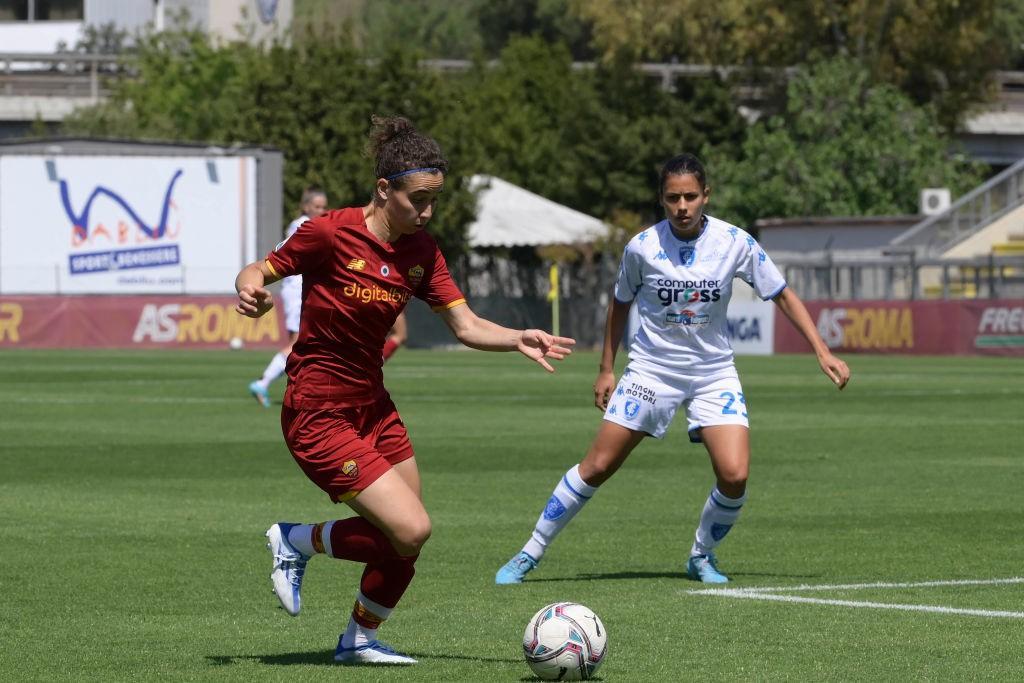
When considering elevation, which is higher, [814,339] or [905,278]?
[814,339]

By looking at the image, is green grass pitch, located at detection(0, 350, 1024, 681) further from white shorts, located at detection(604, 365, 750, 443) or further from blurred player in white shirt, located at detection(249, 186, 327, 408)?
white shorts, located at detection(604, 365, 750, 443)

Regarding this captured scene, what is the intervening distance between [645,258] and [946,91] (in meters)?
60.3

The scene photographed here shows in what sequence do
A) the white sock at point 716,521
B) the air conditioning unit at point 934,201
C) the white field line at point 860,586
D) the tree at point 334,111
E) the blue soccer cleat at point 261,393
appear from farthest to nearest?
the tree at point 334,111 < the air conditioning unit at point 934,201 < the blue soccer cleat at point 261,393 < the white sock at point 716,521 < the white field line at point 860,586

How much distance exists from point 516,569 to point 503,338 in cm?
243

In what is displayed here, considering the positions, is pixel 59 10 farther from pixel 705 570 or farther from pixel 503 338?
pixel 503 338

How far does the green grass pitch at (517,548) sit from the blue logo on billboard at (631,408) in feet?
2.72

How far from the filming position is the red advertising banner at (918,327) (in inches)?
1566

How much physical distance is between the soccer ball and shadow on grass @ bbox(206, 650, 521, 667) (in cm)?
35

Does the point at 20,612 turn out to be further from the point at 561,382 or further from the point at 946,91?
the point at 946,91

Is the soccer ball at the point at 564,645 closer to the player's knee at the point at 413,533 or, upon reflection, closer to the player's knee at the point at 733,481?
the player's knee at the point at 413,533

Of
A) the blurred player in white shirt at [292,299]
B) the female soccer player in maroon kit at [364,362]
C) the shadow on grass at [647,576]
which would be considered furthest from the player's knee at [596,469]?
the blurred player in white shirt at [292,299]

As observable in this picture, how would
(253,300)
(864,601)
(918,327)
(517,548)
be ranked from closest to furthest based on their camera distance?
1. (253,300)
2. (864,601)
3. (517,548)
4. (918,327)

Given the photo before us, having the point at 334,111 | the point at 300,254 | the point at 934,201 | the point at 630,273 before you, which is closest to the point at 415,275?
the point at 300,254

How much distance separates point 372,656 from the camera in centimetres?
788
